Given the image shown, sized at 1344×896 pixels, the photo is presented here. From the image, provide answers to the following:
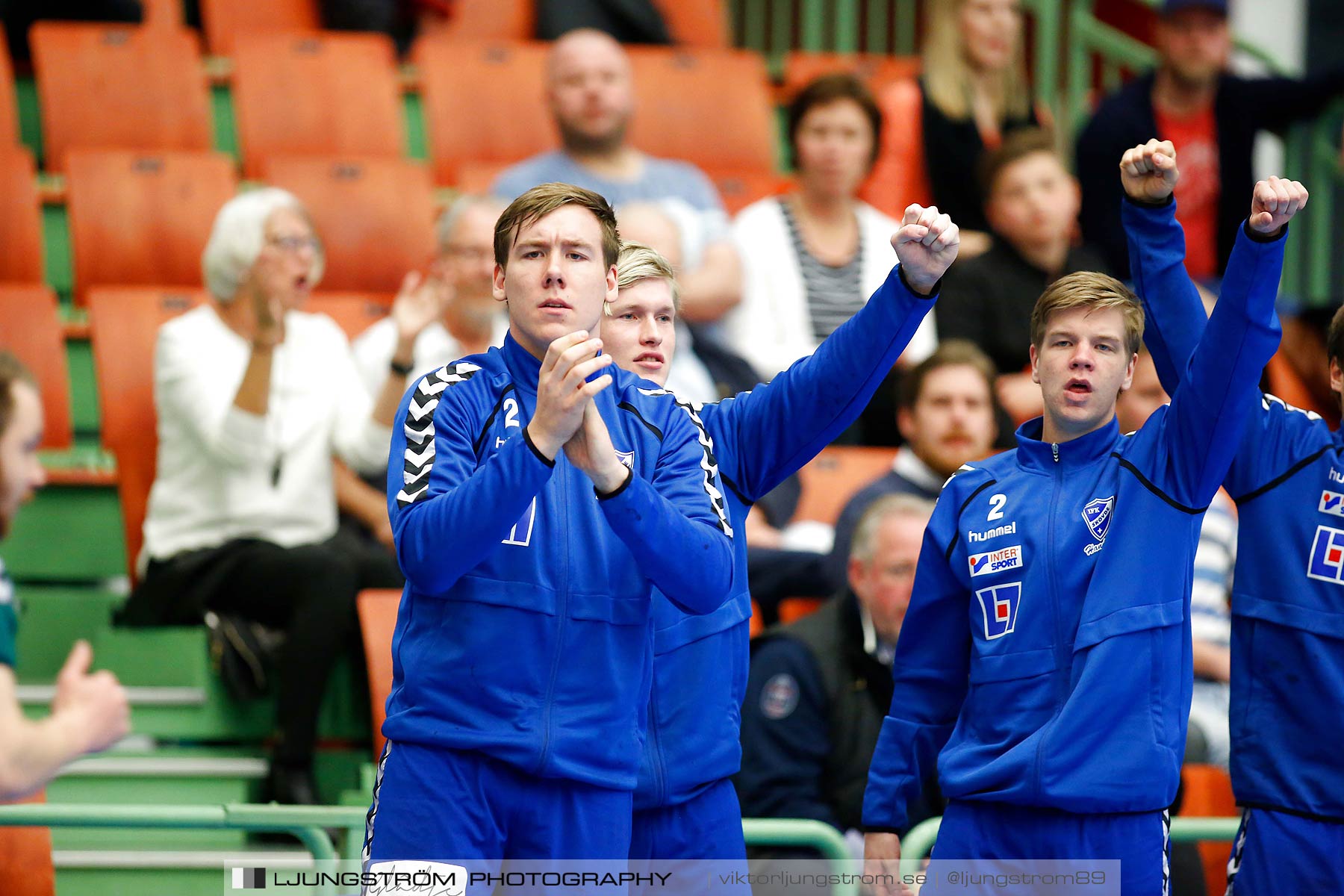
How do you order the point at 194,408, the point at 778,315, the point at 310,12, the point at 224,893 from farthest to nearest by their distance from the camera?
the point at 310,12
the point at 778,315
the point at 194,408
the point at 224,893

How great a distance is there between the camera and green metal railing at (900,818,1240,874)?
3.49 meters

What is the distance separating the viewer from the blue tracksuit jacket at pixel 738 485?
288cm

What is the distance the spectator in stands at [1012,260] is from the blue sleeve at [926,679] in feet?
8.73

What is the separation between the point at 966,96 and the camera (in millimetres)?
6426

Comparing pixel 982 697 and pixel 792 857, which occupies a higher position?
pixel 982 697

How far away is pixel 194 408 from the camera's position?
14.9 ft

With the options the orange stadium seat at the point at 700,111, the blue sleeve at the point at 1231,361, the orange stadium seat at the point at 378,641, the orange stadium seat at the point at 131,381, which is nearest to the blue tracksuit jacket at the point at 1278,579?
the blue sleeve at the point at 1231,361

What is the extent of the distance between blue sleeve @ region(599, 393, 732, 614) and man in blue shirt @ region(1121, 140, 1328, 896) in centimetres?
A: 88

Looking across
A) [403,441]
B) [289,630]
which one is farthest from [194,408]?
[403,441]

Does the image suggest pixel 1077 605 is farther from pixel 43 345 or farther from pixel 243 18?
pixel 243 18

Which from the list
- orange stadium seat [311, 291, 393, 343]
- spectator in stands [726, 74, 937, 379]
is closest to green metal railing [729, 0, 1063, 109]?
spectator in stands [726, 74, 937, 379]

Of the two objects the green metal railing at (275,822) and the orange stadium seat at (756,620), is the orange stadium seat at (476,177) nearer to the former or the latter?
the orange stadium seat at (756,620)

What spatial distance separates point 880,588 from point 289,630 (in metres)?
1.50

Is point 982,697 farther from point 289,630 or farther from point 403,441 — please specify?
point 289,630
